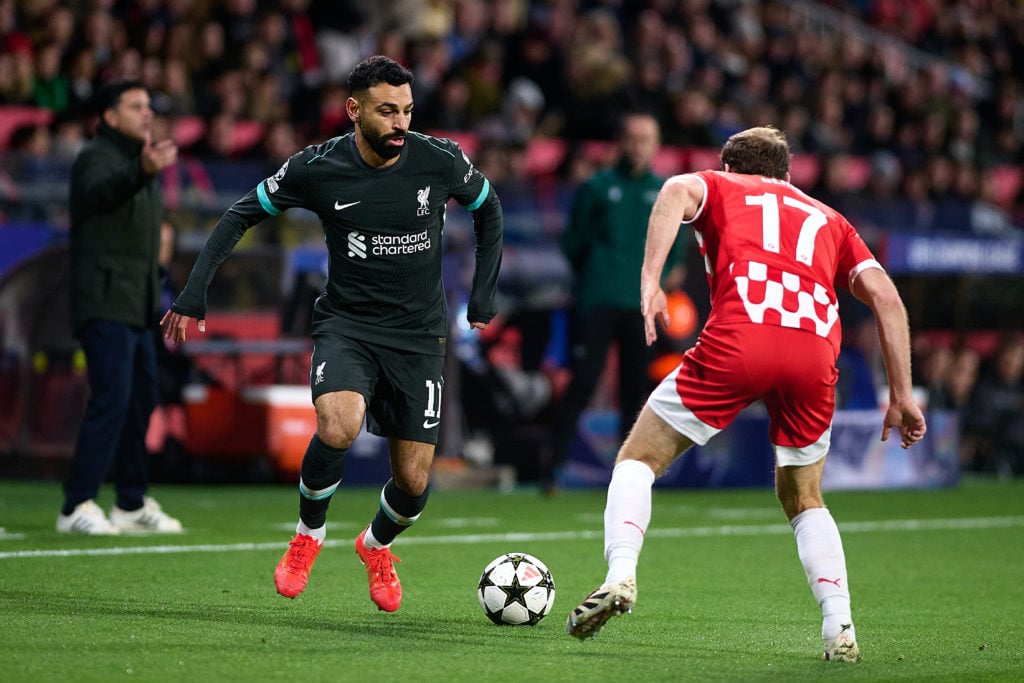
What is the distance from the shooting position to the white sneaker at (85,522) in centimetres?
878

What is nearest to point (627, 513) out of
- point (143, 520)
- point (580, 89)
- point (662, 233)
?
point (662, 233)

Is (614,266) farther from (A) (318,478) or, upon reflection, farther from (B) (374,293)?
(A) (318,478)

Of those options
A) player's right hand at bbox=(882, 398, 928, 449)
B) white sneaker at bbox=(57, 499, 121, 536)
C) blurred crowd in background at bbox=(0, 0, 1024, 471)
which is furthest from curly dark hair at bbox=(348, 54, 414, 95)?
blurred crowd in background at bbox=(0, 0, 1024, 471)

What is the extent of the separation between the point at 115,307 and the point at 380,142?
2.96 meters

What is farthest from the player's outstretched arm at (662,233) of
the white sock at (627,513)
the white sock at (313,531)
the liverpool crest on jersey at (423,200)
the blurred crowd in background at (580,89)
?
the blurred crowd in background at (580,89)

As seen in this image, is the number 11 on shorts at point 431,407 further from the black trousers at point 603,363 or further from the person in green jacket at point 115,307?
the black trousers at point 603,363

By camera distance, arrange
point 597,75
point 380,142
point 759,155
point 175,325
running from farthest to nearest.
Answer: point 597,75
point 380,142
point 175,325
point 759,155

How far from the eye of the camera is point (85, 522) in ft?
28.8

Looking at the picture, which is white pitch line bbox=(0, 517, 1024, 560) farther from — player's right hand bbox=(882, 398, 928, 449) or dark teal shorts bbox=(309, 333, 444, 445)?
player's right hand bbox=(882, 398, 928, 449)

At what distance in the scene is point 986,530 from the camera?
10.4 meters

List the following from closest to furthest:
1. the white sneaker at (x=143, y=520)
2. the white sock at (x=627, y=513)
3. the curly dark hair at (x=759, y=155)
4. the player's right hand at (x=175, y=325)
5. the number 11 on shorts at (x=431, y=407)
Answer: the white sock at (x=627, y=513) → the curly dark hair at (x=759, y=155) → the player's right hand at (x=175, y=325) → the number 11 on shorts at (x=431, y=407) → the white sneaker at (x=143, y=520)

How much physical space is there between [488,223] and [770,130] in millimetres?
1364

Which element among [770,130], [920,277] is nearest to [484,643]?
[770,130]

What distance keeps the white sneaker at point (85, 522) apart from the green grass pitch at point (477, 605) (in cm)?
21
